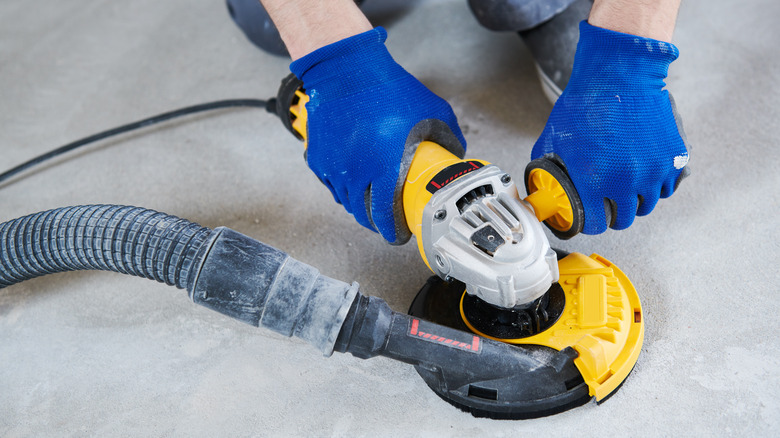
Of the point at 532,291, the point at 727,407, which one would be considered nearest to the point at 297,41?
the point at 532,291

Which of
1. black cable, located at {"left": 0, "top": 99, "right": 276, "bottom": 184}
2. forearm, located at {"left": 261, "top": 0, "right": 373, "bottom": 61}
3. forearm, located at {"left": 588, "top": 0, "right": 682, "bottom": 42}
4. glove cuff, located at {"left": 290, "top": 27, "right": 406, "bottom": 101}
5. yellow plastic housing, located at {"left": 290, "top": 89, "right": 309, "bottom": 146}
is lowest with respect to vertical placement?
black cable, located at {"left": 0, "top": 99, "right": 276, "bottom": 184}

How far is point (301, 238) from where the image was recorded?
5.08 feet

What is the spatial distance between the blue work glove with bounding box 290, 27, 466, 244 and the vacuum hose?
0.71ft

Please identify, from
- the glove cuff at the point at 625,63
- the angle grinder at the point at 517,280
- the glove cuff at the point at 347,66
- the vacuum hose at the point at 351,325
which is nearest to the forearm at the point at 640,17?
the glove cuff at the point at 625,63

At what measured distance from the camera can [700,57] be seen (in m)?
1.85

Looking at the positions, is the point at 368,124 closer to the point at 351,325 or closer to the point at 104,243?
the point at 351,325

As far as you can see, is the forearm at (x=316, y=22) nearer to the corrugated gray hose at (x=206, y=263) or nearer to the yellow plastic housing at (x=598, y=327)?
the corrugated gray hose at (x=206, y=263)

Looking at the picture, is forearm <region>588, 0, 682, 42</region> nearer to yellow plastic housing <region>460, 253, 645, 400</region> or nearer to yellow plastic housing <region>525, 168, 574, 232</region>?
yellow plastic housing <region>525, 168, 574, 232</region>

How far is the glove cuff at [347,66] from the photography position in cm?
130

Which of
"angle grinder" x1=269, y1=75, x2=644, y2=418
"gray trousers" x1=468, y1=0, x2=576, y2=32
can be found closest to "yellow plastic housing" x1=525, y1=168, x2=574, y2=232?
"angle grinder" x1=269, y1=75, x2=644, y2=418

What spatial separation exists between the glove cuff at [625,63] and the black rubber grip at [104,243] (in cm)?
80

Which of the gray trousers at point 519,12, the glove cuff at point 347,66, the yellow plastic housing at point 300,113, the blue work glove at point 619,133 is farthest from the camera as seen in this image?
the gray trousers at point 519,12

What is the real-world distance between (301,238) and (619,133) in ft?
2.54

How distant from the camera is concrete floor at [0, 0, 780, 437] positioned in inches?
46.8
